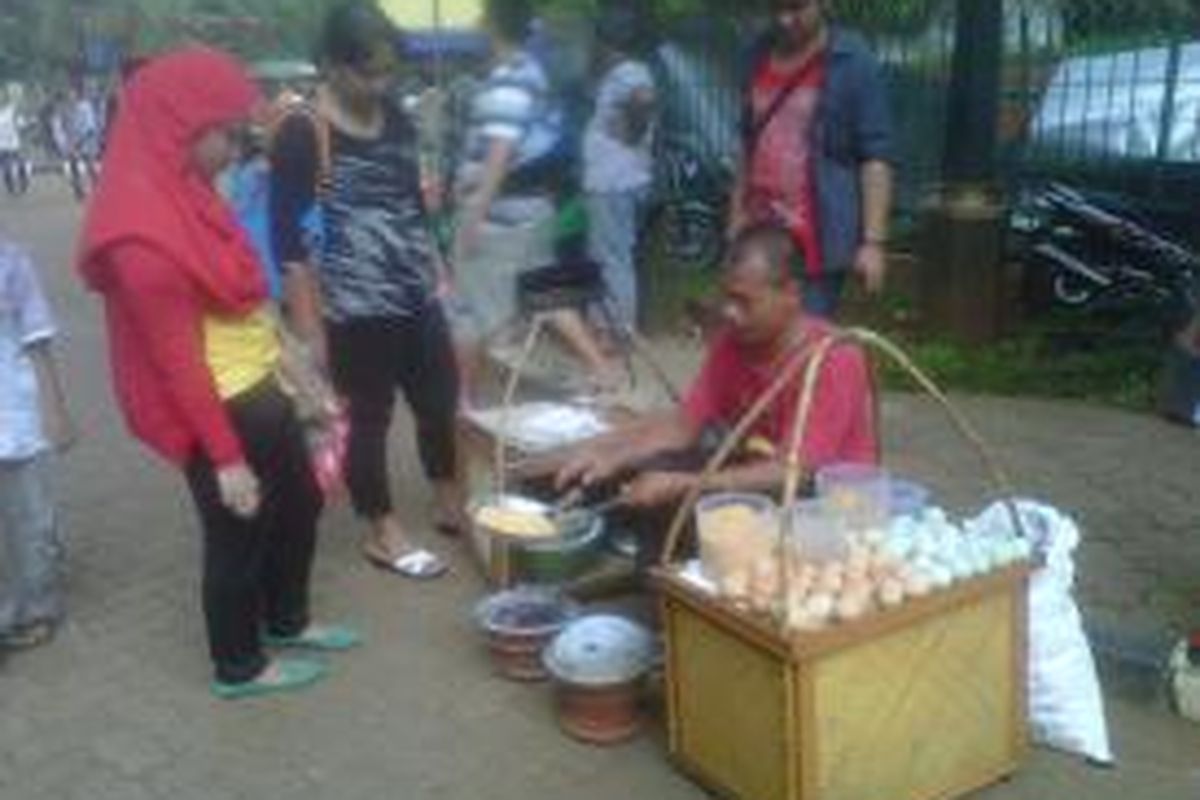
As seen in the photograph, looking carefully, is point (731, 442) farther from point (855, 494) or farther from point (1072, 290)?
point (1072, 290)

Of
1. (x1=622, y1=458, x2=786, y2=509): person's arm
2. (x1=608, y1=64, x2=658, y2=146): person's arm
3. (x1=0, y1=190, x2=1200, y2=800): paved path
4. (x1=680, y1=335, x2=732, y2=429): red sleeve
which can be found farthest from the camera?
(x1=608, y1=64, x2=658, y2=146): person's arm

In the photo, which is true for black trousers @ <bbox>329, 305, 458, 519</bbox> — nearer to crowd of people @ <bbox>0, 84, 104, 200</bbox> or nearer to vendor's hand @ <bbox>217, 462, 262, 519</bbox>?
vendor's hand @ <bbox>217, 462, 262, 519</bbox>

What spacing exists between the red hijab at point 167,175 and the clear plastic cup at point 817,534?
1.58 metres

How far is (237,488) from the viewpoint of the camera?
4.16m

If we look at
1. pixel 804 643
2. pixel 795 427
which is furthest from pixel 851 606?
pixel 795 427

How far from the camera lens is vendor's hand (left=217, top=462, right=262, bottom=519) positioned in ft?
13.6

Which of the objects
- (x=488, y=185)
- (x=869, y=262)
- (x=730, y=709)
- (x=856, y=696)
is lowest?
(x=730, y=709)

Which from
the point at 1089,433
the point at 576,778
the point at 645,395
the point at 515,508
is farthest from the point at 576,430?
the point at 1089,433

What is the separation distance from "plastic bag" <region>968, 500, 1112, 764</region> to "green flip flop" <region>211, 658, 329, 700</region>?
2.01 metres

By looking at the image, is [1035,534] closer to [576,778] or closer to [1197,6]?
[576,778]

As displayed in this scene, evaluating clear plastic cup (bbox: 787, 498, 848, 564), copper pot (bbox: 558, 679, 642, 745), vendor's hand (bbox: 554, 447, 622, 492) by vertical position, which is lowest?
copper pot (bbox: 558, 679, 642, 745)

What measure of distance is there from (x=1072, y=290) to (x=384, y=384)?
5024 millimetres

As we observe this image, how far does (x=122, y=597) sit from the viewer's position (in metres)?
5.63

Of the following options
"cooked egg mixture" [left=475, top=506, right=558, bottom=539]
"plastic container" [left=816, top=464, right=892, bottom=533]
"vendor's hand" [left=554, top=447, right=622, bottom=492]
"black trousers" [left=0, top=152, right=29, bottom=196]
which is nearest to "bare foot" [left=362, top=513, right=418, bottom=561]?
"cooked egg mixture" [left=475, top=506, right=558, bottom=539]
